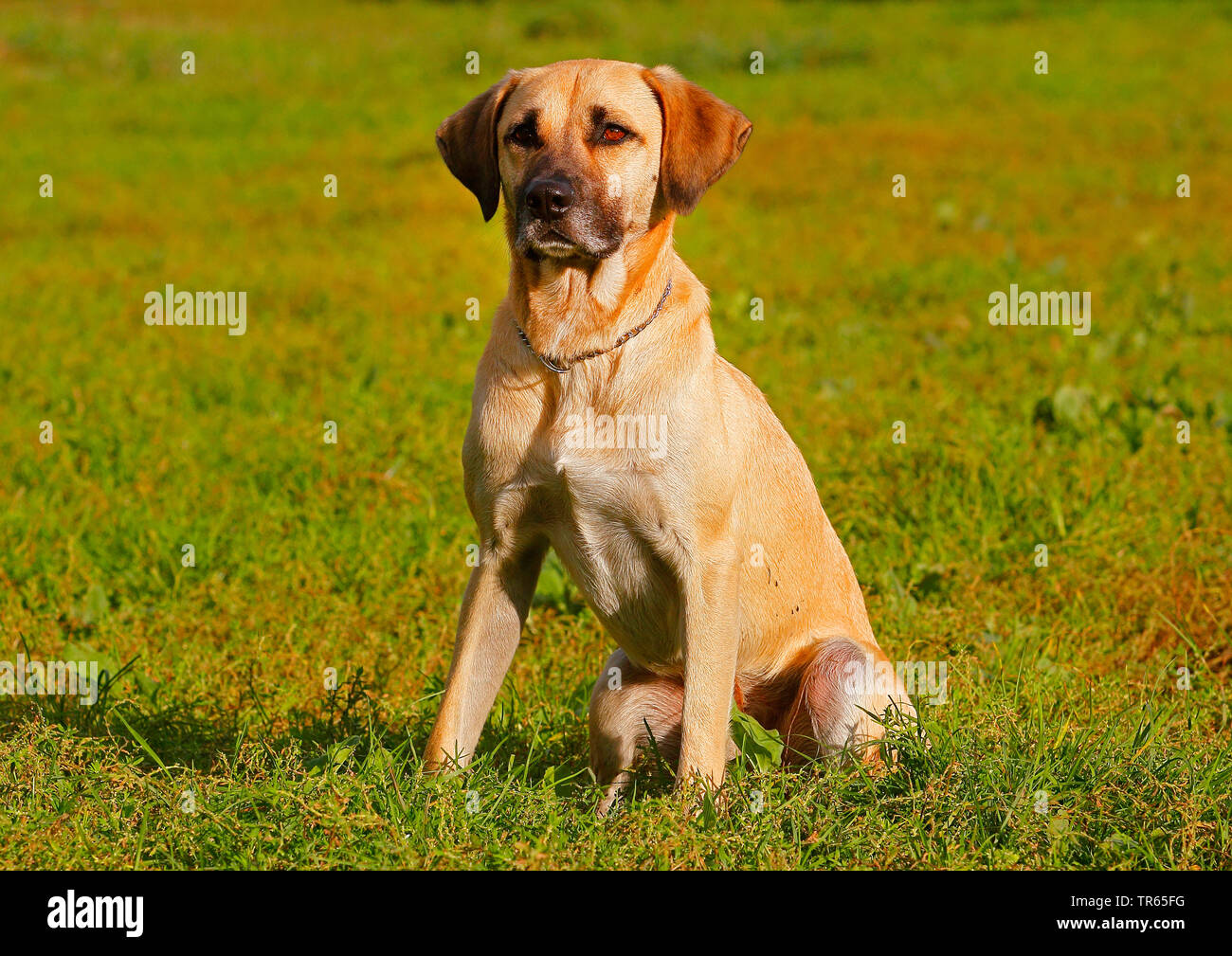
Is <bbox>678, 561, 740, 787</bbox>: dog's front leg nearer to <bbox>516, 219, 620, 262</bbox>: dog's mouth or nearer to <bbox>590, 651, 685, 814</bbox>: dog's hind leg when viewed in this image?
<bbox>590, 651, 685, 814</bbox>: dog's hind leg

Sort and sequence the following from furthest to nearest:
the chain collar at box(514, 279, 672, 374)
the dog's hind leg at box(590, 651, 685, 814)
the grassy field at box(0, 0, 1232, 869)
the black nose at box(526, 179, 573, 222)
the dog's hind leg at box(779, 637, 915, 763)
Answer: the dog's hind leg at box(590, 651, 685, 814), the dog's hind leg at box(779, 637, 915, 763), the chain collar at box(514, 279, 672, 374), the black nose at box(526, 179, 573, 222), the grassy field at box(0, 0, 1232, 869)

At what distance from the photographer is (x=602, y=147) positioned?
353cm

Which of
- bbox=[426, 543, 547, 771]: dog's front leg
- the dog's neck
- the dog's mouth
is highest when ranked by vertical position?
the dog's mouth

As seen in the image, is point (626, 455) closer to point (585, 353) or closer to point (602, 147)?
point (585, 353)

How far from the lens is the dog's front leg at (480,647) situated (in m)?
3.57

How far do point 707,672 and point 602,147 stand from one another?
→ 1.37 metres

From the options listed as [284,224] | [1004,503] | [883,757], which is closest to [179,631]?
[883,757]

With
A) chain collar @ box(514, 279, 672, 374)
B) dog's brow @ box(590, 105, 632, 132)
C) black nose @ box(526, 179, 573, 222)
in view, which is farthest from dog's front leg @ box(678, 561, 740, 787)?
dog's brow @ box(590, 105, 632, 132)

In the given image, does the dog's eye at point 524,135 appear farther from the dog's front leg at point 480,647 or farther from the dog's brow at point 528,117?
the dog's front leg at point 480,647

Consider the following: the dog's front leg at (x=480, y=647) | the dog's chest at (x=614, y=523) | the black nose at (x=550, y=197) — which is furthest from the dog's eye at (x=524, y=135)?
the dog's front leg at (x=480, y=647)

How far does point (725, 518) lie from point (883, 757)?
2.38ft

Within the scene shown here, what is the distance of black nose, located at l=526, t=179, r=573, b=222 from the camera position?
11.0 ft

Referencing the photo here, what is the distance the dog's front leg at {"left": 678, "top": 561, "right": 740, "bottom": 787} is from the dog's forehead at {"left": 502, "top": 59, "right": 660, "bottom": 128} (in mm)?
1199

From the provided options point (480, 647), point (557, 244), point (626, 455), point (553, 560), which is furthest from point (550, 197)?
Answer: point (553, 560)
